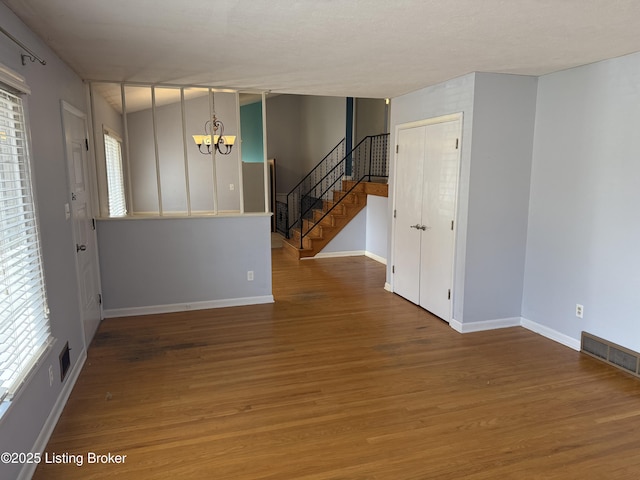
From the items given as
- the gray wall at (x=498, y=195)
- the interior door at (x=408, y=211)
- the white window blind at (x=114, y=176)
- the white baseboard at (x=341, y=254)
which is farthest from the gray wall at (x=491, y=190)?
the white window blind at (x=114, y=176)

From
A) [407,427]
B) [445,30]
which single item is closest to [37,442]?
[407,427]

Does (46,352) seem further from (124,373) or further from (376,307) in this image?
(376,307)

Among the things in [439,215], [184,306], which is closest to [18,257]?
[184,306]

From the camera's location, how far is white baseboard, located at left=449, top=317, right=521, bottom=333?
13.6 feet

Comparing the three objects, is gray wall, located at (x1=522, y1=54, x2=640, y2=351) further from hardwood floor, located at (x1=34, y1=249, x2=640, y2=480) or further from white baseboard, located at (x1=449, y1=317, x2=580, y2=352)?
hardwood floor, located at (x1=34, y1=249, x2=640, y2=480)

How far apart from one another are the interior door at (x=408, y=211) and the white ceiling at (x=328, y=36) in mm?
919

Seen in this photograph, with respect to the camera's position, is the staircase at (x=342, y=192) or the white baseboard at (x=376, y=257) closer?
the white baseboard at (x=376, y=257)

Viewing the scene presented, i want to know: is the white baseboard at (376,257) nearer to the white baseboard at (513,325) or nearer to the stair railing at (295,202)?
the stair railing at (295,202)

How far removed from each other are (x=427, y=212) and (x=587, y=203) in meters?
1.50

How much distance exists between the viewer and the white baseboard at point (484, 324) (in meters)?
4.14

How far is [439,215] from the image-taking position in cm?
439

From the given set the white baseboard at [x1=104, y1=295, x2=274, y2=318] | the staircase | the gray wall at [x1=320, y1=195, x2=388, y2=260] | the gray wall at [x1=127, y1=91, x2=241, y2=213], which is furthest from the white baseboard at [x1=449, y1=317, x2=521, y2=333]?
the gray wall at [x1=127, y1=91, x2=241, y2=213]

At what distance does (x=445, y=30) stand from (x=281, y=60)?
133 cm

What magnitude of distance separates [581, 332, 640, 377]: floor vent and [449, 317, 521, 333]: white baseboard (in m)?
0.73
